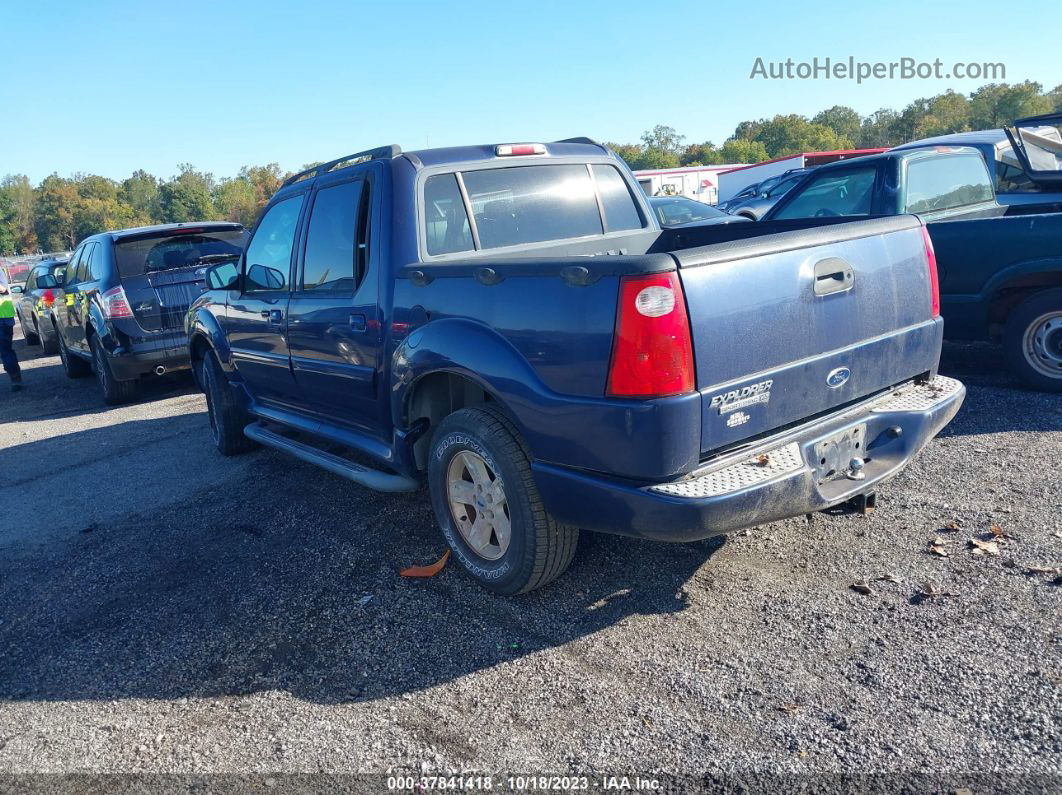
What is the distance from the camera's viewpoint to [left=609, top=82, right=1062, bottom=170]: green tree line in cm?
8994

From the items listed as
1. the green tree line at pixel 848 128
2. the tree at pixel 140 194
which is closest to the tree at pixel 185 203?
the tree at pixel 140 194

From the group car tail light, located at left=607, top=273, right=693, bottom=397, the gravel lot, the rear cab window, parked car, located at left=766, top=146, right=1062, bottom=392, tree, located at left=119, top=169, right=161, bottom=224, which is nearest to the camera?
the gravel lot

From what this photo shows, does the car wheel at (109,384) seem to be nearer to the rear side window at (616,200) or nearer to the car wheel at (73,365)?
the car wheel at (73,365)

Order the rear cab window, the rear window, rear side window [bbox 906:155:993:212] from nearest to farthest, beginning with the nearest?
the rear cab window → rear side window [bbox 906:155:993:212] → the rear window

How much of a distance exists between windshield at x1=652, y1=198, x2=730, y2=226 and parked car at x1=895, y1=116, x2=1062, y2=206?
3608mm

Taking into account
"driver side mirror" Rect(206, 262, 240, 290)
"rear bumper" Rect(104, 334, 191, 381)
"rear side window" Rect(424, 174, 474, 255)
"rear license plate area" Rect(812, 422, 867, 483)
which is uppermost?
"rear side window" Rect(424, 174, 474, 255)

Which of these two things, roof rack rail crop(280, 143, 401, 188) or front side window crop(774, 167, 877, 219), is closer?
roof rack rail crop(280, 143, 401, 188)

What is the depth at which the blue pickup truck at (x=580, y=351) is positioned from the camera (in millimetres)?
2820

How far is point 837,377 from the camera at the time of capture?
129 inches

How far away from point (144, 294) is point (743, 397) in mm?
7812

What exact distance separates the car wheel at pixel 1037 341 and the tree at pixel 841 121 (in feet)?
438

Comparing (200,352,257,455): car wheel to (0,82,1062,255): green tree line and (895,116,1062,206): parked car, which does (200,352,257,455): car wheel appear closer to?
(895,116,1062,206): parked car

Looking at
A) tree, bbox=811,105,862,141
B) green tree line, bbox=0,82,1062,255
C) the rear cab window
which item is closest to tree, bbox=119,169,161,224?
green tree line, bbox=0,82,1062,255

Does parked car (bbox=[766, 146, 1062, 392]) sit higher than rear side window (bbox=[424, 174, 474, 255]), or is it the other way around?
rear side window (bbox=[424, 174, 474, 255])
